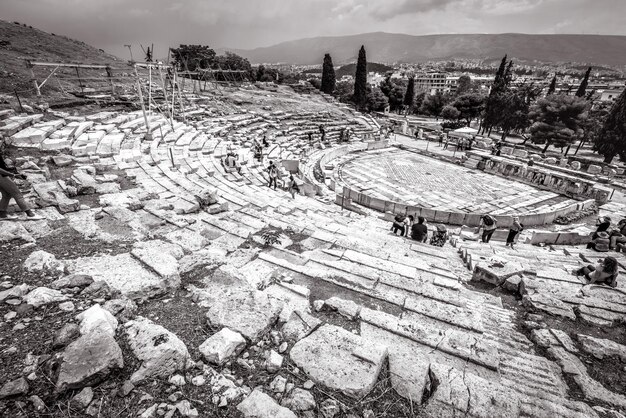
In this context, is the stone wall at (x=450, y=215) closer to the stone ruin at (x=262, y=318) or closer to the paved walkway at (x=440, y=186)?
the paved walkway at (x=440, y=186)

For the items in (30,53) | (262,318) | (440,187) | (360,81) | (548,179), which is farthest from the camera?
(360,81)

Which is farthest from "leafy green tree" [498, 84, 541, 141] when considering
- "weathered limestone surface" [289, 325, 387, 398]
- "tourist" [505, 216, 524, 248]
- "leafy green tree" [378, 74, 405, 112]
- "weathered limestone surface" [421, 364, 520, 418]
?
"weathered limestone surface" [289, 325, 387, 398]

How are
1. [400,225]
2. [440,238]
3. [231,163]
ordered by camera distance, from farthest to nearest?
[231,163] → [400,225] → [440,238]

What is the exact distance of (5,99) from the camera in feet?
47.9

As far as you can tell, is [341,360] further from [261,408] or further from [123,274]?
[123,274]

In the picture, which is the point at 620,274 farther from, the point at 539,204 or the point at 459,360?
the point at 539,204

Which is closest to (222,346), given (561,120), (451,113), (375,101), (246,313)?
(246,313)

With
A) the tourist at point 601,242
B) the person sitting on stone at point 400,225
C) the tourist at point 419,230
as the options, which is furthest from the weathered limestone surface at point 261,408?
the tourist at point 601,242

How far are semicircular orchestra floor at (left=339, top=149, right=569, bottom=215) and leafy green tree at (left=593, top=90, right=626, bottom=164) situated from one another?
16.8 metres

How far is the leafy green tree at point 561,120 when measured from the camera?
3092 centimetres

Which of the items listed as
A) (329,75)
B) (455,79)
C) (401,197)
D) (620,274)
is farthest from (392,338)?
(455,79)

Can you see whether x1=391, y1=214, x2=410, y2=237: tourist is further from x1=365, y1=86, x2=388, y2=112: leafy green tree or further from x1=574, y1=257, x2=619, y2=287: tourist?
x1=365, y1=86, x2=388, y2=112: leafy green tree

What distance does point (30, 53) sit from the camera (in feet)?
89.7

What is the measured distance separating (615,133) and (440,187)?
2336 centimetres
